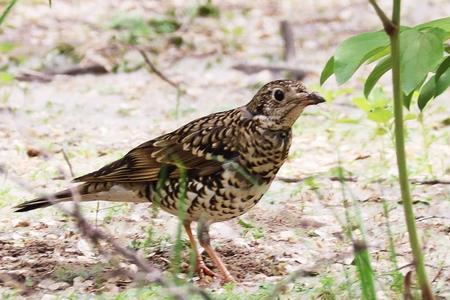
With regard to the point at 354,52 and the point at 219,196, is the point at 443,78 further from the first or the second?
the point at 219,196

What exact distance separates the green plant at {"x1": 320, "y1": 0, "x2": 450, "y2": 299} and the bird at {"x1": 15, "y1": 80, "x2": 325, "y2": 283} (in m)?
0.64

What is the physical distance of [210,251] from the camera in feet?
16.3

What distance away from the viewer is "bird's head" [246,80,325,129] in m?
4.76

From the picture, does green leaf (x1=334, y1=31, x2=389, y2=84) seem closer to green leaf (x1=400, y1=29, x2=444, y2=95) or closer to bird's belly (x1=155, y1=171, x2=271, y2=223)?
green leaf (x1=400, y1=29, x2=444, y2=95)

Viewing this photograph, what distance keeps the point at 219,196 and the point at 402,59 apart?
51.0 inches

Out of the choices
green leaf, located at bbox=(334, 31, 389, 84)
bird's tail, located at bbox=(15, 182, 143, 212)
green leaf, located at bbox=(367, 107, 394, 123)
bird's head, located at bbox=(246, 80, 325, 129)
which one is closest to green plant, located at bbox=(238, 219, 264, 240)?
bird's tail, located at bbox=(15, 182, 143, 212)

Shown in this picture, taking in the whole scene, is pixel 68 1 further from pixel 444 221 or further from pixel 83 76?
pixel 444 221

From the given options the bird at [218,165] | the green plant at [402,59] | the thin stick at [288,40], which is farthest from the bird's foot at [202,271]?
the thin stick at [288,40]

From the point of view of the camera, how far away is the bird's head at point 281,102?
4762 mm

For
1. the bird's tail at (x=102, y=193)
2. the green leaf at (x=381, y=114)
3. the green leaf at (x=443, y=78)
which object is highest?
the green leaf at (x=443, y=78)

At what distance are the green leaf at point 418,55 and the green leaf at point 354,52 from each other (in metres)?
0.15

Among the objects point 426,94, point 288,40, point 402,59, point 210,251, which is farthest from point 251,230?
point 288,40

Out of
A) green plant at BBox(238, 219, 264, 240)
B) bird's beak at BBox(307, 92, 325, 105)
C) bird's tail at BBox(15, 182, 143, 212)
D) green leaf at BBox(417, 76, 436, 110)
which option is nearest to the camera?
green leaf at BBox(417, 76, 436, 110)

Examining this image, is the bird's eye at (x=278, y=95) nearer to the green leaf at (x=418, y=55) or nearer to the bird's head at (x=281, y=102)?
the bird's head at (x=281, y=102)
